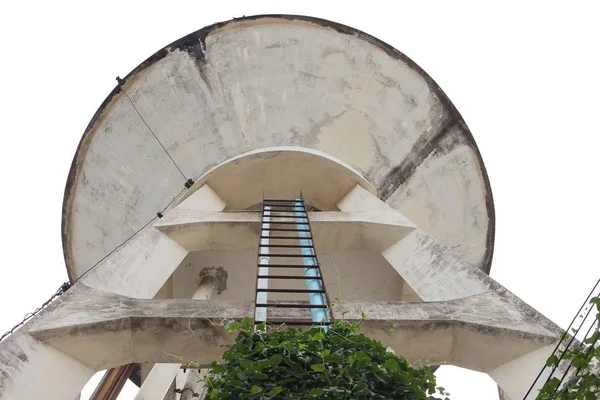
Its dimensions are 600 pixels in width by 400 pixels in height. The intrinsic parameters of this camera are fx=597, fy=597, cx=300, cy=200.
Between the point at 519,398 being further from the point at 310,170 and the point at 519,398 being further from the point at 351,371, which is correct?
the point at 310,170

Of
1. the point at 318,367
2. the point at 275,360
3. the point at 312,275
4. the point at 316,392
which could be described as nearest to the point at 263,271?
the point at 312,275

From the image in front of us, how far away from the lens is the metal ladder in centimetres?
387

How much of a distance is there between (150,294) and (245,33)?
5196 mm

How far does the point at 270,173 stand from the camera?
27.0 feet

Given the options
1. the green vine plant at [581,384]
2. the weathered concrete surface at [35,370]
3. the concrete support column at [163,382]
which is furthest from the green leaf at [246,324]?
the concrete support column at [163,382]

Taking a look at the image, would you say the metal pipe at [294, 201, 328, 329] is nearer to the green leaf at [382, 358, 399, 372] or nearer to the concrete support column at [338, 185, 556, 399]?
the green leaf at [382, 358, 399, 372]

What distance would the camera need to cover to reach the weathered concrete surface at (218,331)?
4.29m

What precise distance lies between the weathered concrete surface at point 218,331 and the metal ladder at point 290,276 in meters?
0.12

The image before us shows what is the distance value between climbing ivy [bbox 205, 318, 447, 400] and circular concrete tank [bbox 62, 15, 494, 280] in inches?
250

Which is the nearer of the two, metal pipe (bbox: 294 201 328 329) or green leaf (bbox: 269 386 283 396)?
green leaf (bbox: 269 386 283 396)

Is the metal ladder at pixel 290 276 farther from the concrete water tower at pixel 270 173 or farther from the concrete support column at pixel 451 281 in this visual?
the concrete support column at pixel 451 281

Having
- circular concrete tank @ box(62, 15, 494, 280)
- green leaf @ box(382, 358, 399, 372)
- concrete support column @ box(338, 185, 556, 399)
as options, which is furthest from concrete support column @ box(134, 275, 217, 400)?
green leaf @ box(382, 358, 399, 372)

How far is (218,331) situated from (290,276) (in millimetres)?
675

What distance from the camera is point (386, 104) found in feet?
31.3
